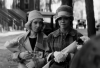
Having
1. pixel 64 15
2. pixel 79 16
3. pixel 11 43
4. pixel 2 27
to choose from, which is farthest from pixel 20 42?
pixel 79 16

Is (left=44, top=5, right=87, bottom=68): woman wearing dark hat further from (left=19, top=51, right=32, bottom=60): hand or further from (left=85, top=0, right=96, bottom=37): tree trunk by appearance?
(left=85, top=0, right=96, bottom=37): tree trunk

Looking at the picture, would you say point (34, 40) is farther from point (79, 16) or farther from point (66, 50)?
point (79, 16)

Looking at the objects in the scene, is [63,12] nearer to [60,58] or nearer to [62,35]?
[62,35]

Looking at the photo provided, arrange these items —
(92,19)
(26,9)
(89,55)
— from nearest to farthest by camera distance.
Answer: (89,55) < (92,19) < (26,9)

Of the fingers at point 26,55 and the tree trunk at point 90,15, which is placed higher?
the tree trunk at point 90,15

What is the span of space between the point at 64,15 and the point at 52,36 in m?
0.30

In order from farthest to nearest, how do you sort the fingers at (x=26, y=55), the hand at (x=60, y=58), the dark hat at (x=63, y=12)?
the fingers at (x=26, y=55)
the dark hat at (x=63, y=12)
the hand at (x=60, y=58)

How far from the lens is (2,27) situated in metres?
36.5

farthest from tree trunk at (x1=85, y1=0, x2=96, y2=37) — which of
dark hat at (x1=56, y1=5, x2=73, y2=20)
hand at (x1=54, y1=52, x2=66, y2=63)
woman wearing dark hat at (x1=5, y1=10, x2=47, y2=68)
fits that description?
hand at (x1=54, y1=52, x2=66, y2=63)

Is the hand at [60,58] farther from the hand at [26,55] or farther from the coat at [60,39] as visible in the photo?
the hand at [26,55]

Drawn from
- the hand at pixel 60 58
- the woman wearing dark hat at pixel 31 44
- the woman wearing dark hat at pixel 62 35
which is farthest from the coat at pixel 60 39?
the hand at pixel 60 58

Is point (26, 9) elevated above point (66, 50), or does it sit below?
above

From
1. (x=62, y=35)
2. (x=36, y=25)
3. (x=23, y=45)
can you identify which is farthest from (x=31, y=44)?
(x=62, y=35)

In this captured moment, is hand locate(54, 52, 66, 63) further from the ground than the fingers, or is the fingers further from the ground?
hand locate(54, 52, 66, 63)
